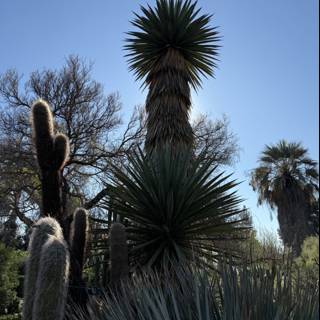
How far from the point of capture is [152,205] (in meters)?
6.22

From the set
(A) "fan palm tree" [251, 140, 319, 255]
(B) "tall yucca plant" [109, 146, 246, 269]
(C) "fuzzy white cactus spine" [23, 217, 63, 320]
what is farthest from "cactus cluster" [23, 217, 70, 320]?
(A) "fan palm tree" [251, 140, 319, 255]

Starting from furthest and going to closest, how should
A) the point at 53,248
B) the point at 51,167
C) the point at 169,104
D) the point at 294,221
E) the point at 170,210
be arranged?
the point at 294,221, the point at 169,104, the point at 170,210, the point at 51,167, the point at 53,248

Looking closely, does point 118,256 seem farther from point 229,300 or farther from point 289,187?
point 289,187

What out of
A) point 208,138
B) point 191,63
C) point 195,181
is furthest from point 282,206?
point 195,181

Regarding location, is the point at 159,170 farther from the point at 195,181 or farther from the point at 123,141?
the point at 123,141

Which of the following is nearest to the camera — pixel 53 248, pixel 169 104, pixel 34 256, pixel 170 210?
pixel 53 248

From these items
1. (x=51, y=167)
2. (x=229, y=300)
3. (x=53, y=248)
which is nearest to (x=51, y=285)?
(x=53, y=248)

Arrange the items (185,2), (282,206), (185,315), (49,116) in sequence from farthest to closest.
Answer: (282,206) < (185,2) < (49,116) < (185,315)

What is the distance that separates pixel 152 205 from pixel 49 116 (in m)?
2.06

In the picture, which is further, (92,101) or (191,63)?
(92,101)

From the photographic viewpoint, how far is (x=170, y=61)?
1027 centimetres

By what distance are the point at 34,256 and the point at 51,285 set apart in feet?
2.11

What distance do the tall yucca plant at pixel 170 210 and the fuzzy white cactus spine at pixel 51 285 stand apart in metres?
2.36

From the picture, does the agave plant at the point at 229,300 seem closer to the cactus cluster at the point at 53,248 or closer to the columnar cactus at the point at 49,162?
the cactus cluster at the point at 53,248
